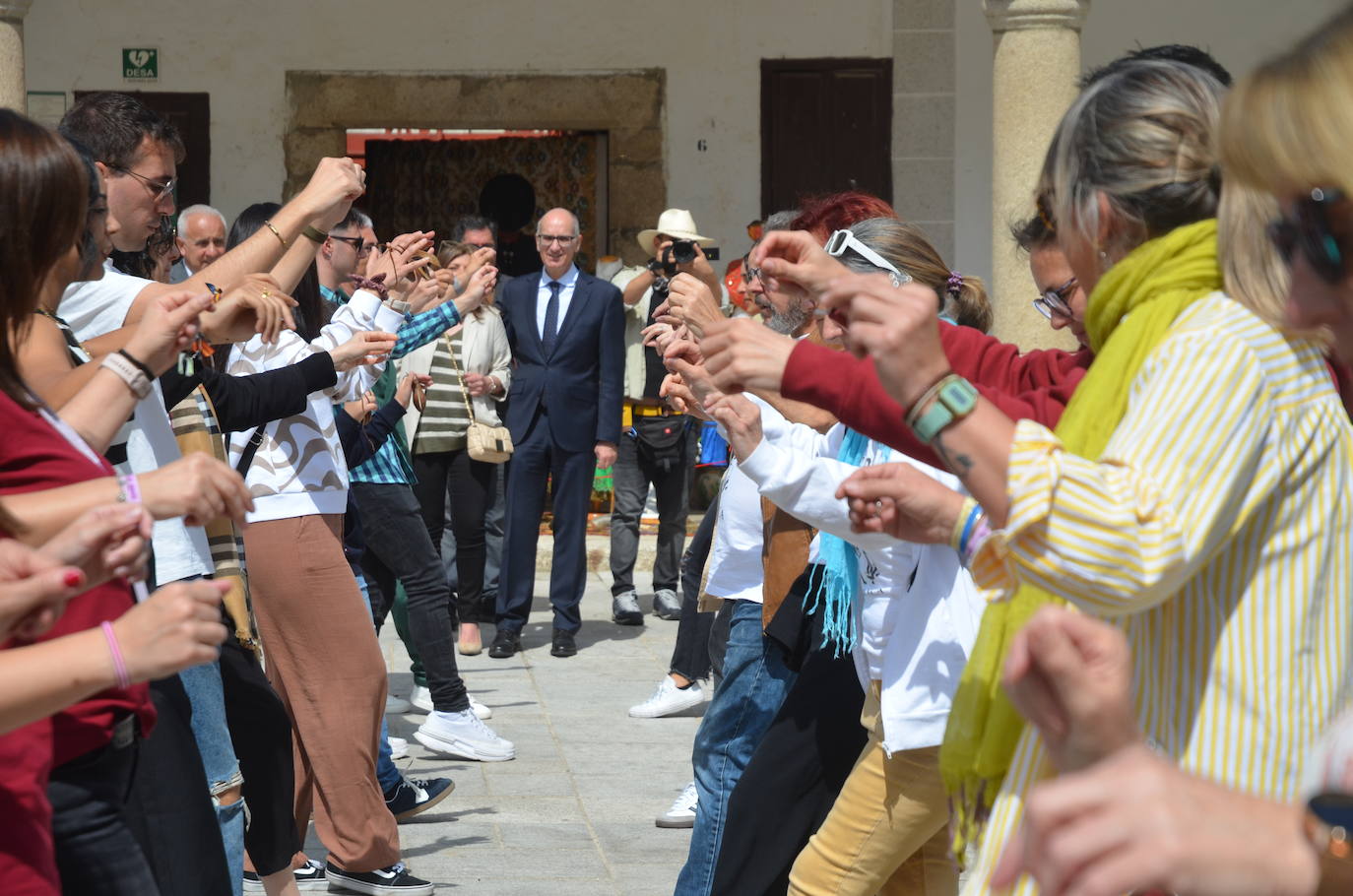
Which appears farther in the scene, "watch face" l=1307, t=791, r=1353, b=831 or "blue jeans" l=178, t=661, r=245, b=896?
"blue jeans" l=178, t=661, r=245, b=896

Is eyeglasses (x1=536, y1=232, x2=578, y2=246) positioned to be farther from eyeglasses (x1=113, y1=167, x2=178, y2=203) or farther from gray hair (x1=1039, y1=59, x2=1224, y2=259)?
gray hair (x1=1039, y1=59, x2=1224, y2=259)

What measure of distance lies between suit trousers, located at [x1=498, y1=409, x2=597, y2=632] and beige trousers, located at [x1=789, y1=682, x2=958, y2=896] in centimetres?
560

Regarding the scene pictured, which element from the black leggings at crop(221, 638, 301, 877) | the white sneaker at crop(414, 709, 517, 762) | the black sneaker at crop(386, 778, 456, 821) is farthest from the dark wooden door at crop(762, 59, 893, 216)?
the black leggings at crop(221, 638, 301, 877)

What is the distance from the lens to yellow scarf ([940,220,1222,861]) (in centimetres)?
190

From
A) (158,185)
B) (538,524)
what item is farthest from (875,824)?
(538,524)

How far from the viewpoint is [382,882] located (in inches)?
191

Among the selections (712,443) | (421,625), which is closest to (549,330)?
(712,443)

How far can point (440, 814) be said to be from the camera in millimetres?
5812

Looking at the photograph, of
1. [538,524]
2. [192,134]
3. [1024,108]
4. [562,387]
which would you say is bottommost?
[538,524]

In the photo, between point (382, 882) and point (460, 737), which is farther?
point (460, 737)

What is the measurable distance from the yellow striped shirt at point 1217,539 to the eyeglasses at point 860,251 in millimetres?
1677

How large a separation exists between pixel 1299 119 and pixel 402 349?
445 cm

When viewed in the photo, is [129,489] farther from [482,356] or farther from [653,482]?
[653,482]

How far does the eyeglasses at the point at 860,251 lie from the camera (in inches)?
139
